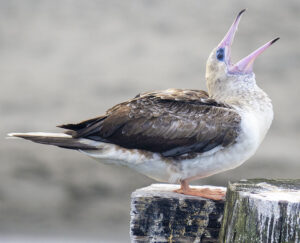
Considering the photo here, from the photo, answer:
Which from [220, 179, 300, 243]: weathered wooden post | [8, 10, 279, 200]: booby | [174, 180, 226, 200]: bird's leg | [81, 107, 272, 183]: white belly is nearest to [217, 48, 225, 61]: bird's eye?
[8, 10, 279, 200]: booby

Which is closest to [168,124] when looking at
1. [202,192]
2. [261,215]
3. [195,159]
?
[195,159]

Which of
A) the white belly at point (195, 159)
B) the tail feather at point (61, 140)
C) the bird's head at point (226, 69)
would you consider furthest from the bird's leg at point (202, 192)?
the bird's head at point (226, 69)

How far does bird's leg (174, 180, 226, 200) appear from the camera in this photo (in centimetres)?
628

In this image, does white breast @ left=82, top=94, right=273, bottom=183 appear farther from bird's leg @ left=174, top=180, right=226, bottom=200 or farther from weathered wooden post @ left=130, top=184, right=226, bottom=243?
weathered wooden post @ left=130, top=184, right=226, bottom=243

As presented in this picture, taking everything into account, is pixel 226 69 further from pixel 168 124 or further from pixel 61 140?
pixel 61 140

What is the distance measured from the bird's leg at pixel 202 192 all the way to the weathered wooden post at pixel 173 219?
21 centimetres

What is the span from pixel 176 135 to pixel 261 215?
1.79 metres

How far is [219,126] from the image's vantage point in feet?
21.8

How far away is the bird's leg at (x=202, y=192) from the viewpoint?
6.28 m

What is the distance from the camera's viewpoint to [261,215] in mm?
5129

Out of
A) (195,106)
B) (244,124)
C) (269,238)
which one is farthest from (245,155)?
(269,238)

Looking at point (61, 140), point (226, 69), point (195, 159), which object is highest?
point (226, 69)

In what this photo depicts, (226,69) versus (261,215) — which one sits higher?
(226,69)

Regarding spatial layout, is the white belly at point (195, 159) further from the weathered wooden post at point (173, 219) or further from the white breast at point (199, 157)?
the weathered wooden post at point (173, 219)
